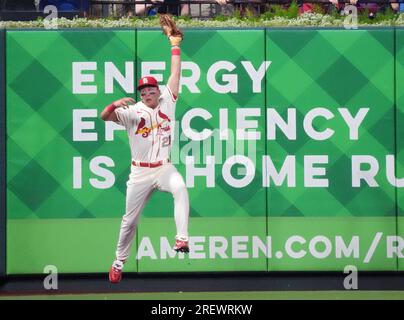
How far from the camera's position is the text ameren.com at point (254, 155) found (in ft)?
60.5

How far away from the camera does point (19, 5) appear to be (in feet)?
61.8

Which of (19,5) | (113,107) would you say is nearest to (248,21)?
(113,107)

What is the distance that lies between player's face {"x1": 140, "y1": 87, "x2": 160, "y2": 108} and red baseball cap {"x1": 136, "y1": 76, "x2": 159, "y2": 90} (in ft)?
0.10

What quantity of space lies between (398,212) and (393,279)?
689 mm

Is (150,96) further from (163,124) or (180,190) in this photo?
(180,190)

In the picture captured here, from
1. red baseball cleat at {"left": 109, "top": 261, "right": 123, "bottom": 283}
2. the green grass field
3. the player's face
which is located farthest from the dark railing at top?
the green grass field

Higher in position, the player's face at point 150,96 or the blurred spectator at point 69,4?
the blurred spectator at point 69,4

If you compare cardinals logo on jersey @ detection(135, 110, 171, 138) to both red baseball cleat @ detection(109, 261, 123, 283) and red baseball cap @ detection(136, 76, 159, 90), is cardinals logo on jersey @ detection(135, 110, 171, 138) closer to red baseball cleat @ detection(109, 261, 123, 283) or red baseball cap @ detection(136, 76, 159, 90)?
red baseball cap @ detection(136, 76, 159, 90)

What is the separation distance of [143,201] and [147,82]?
121 centimetres

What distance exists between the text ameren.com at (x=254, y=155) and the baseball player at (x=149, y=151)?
16 cm

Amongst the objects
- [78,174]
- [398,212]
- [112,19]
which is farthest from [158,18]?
[398,212]

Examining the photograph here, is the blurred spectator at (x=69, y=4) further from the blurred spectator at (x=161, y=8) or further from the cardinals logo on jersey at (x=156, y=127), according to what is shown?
the cardinals logo on jersey at (x=156, y=127)

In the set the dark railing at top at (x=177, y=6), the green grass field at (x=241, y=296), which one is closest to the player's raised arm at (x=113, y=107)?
the dark railing at top at (x=177, y=6)

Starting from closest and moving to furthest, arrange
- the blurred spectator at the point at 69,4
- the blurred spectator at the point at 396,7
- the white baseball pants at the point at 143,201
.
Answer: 1. the white baseball pants at the point at 143,201
2. the blurred spectator at the point at 69,4
3. the blurred spectator at the point at 396,7
